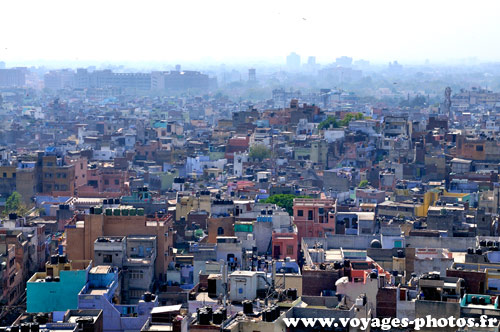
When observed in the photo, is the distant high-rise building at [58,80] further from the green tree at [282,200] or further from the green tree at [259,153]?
the green tree at [282,200]

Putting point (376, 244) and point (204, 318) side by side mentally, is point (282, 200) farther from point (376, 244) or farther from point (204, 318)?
point (204, 318)

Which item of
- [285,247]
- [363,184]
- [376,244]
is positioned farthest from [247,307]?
[363,184]

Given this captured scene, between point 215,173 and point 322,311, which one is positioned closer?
point 322,311

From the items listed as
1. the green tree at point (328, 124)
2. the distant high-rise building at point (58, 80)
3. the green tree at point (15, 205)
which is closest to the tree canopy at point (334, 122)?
the green tree at point (328, 124)

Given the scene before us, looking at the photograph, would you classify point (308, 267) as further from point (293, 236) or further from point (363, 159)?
point (363, 159)

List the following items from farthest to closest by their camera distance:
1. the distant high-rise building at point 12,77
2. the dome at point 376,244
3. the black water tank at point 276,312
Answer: the distant high-rise building at point 12,77 → the dome at point 376,244 → the black water tank at point 276,312

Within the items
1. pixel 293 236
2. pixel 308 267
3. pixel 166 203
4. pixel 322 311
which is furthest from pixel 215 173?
pixel 322 311

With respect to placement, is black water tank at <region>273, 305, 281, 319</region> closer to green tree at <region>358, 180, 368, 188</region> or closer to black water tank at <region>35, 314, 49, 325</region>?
black water tank at <region>35, 314, 49, 325</region>

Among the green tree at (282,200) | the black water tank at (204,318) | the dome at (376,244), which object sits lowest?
the green tree at (282,200)
